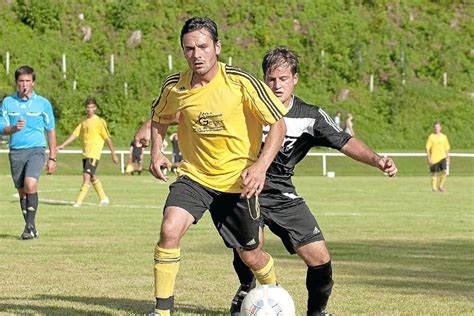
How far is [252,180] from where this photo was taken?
7.71 metres

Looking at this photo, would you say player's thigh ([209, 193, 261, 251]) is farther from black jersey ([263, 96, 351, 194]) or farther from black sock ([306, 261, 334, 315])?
black sock ([306, 261, 334, 315])

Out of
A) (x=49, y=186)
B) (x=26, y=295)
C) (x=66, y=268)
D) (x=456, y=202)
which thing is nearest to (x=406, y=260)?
(x=66, y=268)

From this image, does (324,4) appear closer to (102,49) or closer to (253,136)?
(102,49)

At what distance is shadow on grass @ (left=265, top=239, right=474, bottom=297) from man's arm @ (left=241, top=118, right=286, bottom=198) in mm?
3152

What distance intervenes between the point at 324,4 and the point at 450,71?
799cm

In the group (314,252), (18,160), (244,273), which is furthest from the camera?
(18,160)

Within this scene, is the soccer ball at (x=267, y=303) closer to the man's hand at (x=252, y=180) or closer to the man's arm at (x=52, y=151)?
the man's hand at (x=252, y=180)

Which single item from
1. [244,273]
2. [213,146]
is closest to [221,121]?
[213,146]

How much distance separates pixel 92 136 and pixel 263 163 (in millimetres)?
16128

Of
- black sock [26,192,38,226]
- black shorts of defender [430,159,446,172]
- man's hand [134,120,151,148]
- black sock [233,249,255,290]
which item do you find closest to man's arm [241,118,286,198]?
man's hand [134,120,151,148]

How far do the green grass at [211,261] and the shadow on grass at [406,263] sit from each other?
0.01 meters

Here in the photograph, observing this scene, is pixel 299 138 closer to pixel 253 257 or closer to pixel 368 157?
A: pixel 368 157

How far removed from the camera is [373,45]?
2442 inches

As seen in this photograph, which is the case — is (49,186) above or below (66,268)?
below
